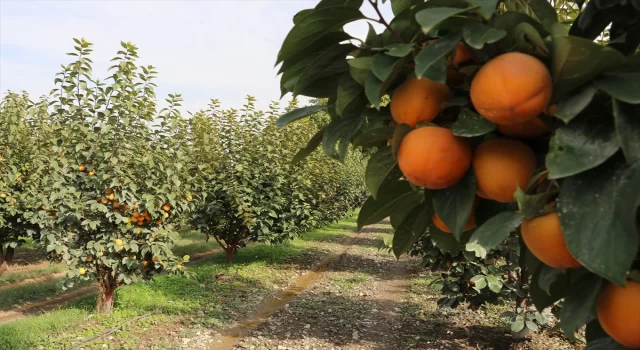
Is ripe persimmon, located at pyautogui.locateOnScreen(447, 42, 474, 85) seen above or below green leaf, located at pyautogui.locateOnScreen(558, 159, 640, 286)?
above

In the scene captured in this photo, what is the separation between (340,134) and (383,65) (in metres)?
0.17

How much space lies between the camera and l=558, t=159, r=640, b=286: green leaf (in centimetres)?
52

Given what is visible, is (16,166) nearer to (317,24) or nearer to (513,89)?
(317,24)

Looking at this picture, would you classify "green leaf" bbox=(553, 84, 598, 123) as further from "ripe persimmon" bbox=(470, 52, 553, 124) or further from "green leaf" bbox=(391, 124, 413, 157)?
"green leaf" bbox=(391, 124, 413, 157)

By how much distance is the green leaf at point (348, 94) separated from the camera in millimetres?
808

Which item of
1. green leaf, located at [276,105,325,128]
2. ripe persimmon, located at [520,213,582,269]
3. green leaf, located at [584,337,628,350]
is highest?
green leaf, located at [276,105,325,128]

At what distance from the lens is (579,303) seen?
2.10ft

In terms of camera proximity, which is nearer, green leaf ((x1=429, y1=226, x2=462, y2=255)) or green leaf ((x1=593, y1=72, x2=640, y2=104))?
green leaf ((x1=593, y1=72, x2=640, y2=104))

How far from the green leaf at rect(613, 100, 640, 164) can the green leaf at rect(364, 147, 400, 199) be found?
0.38 metres

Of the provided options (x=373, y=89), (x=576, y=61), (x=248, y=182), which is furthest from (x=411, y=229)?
(x=248, y=182)

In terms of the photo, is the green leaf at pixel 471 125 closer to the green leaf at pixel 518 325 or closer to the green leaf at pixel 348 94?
the green leaf at pixel 348 94

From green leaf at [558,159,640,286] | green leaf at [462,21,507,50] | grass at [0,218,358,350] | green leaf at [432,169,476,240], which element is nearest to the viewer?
green leaf at [558,159,640,286]

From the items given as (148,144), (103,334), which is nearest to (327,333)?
(103,334)

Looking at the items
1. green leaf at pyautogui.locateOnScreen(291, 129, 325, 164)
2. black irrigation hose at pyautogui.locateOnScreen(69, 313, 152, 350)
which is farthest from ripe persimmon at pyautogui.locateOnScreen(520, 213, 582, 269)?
black irrigation hose at pyautogui.locateOnScreen(69, 313, 152, 350)
